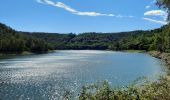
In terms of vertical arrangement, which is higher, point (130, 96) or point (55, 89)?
point (130, 96)

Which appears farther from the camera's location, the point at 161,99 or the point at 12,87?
the point at 12,87

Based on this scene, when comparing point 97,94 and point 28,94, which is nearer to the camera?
point 97,94

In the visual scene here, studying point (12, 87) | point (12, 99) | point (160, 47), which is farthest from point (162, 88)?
point (160, 47)

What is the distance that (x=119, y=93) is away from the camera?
15664 millimetres

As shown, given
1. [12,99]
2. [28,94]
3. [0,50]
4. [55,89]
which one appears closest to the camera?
[12,99]

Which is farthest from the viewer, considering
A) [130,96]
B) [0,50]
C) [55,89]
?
[0,50]

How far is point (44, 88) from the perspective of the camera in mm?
56250

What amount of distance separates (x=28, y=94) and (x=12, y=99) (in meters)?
3.96

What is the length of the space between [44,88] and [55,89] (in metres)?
2.45

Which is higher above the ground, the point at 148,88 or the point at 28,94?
the point at 148,88

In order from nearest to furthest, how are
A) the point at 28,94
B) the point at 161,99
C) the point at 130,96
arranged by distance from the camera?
the point at 161,99 → the point at 130,96 → the point at 28,94

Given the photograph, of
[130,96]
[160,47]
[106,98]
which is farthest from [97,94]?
[160,47]

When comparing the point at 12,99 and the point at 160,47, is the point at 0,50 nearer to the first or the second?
the point at 160,47

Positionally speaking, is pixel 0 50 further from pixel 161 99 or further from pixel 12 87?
pixel 161 99
